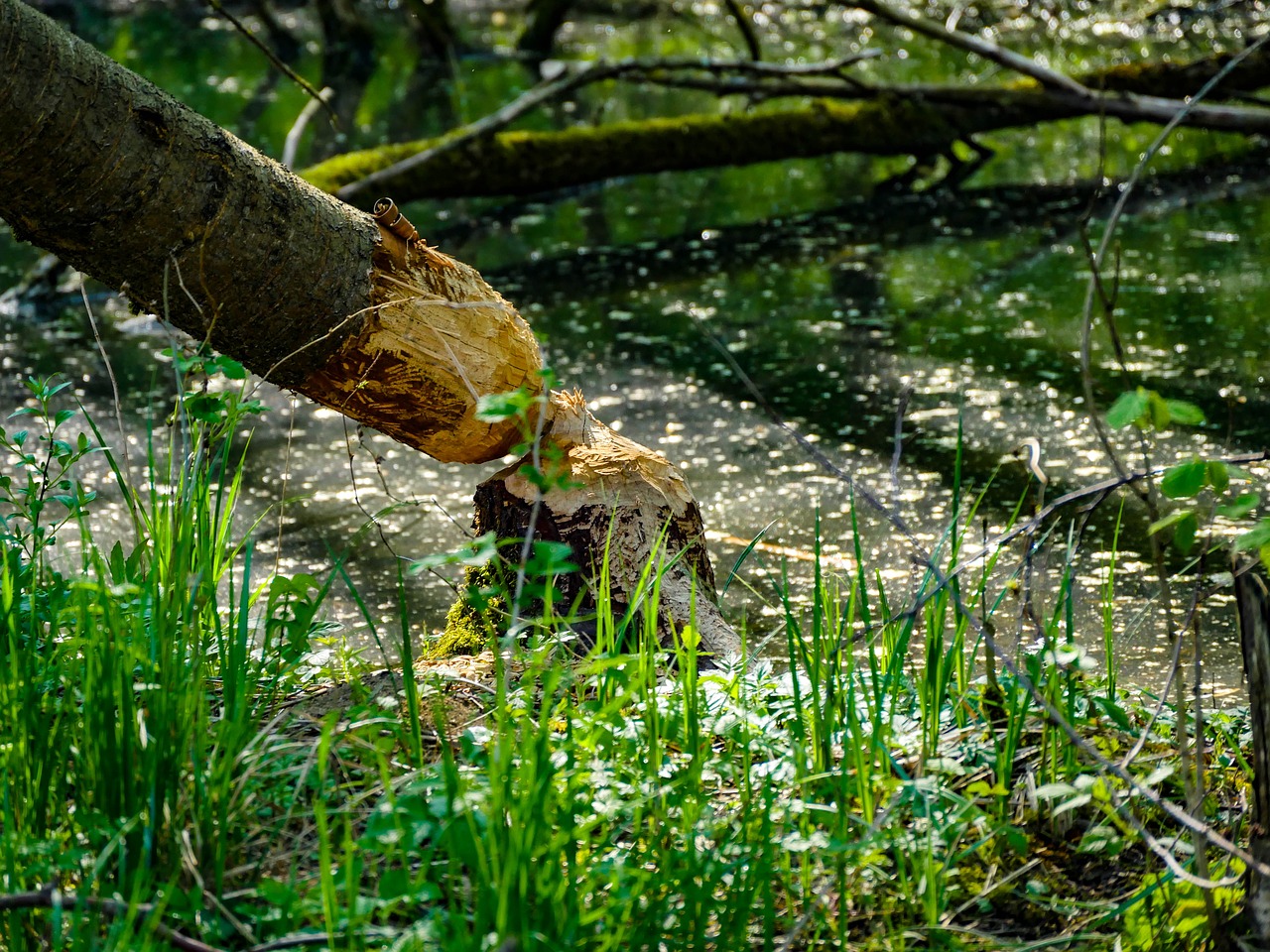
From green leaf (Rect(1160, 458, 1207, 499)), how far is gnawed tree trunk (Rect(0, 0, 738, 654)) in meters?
1.11

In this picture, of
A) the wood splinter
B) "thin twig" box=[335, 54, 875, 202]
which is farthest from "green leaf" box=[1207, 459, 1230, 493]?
"thin twig" box=[335, 54, 875, 202]

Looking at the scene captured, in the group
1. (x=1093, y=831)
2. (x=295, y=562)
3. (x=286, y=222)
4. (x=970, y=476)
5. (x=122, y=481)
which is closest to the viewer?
(x=1093, y=831)

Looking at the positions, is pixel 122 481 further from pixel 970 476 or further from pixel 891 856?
pixel 970 476

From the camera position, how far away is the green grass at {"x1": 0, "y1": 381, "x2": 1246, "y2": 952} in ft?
5.79

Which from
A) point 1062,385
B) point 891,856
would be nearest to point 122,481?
point 891,856

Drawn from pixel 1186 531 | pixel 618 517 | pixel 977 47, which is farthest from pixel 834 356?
pixel 1186 531

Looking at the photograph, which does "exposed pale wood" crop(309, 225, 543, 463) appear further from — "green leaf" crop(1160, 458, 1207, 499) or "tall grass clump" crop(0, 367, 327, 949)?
"green leaf" crop(1160, 458, 1207, 499)

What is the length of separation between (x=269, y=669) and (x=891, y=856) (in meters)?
1.21

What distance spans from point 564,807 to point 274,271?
1.53 meters

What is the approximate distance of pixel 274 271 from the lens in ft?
9.63

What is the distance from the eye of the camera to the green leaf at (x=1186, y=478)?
1.85 metres

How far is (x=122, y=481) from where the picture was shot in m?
2.45

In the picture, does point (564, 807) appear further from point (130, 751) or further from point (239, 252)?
point (239, 252)

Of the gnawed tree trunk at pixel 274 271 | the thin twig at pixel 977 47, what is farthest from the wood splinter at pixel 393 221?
the thin twig at pixel 977 47
